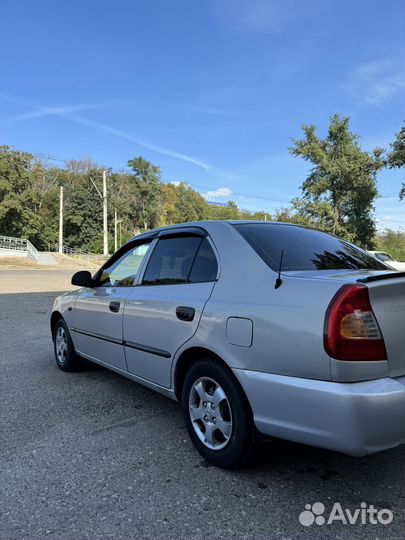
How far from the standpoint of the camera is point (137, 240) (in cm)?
416

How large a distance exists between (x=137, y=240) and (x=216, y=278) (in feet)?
4.58

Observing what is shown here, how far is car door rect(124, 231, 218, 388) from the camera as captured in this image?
122 inches

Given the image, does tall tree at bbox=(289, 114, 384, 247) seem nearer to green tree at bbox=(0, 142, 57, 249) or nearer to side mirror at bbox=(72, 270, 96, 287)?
green tree at bbox=(0, 142, 57, 249)

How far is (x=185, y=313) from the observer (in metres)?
3.08

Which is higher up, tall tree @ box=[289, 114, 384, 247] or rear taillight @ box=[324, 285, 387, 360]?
tall tree @ box=[289, 114, 384, 247]

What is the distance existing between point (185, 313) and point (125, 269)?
134 centimetres

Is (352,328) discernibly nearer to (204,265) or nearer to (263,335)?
(263,335)

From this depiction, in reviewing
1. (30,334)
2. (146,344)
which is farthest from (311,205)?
(146,344)

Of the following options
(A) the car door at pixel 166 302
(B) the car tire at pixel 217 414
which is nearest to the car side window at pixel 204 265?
(A) the car door at pixel 166 302

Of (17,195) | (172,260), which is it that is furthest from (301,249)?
(17,195)

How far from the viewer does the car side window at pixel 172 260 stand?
11.1ft

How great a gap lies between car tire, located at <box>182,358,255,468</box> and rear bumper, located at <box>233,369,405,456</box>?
0.87ft

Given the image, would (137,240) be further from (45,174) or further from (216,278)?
(45,174)

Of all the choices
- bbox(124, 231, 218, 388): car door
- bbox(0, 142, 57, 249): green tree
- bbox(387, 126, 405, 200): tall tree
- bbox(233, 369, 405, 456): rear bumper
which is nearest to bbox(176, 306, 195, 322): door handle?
bbox(124, 231, 218, 388): car door
